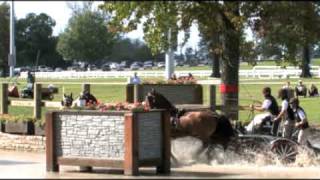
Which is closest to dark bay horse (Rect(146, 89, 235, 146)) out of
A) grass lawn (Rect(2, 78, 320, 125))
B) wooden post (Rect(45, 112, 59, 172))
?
wooden post (Rect(45, 112, 59, 172))

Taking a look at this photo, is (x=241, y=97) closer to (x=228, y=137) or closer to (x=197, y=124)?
(x=228, y=137)

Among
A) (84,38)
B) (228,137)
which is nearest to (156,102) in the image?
(228,137)

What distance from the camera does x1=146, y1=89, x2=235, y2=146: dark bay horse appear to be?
56.9ft

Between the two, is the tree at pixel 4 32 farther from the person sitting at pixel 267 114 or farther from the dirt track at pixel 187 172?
the dirt track at pixel 187 172

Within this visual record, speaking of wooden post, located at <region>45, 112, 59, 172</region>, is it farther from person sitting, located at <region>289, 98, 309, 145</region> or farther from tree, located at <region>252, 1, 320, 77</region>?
person sitting, located at <region>289, 98, 309, 145</region>

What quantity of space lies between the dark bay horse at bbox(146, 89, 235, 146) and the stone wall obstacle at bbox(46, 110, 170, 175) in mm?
2120

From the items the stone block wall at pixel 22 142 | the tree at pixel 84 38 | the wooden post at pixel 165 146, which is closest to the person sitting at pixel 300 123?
the wooden post at pixel 165 146

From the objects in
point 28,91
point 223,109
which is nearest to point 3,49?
point 28,91

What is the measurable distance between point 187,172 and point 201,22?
4.33 meters

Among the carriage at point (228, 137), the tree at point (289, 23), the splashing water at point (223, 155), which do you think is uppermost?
the tree at point (289, 23)

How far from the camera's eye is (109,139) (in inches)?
586

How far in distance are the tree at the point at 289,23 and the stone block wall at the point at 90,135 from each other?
3.96 meters

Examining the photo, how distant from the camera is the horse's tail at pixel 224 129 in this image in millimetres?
17672

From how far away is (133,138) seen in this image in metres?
14.5
